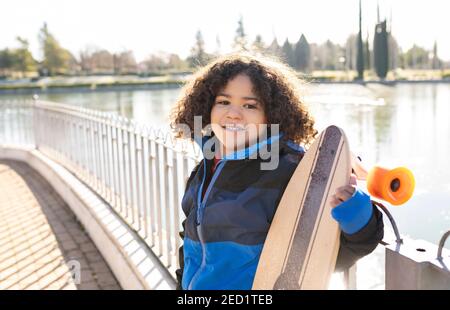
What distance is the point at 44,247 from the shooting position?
3.95 metres

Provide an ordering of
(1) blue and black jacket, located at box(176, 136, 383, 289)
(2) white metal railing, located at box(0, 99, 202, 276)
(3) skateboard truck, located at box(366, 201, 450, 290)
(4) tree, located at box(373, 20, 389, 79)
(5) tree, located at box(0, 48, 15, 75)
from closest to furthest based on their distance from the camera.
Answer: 1. (3) skateboard truck, located at box(366, 201, 450, 290)
2. (1) blue and black jacket, located at box(176, 136, 383, 289)
3. (2) white metal railing, located at box(0, 99, 202, 276)
4. (4) tree, located at box(373, 20, 389, 79)
5. (5) tree, located at box(0, 48, 15, 75)

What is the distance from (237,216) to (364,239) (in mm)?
388

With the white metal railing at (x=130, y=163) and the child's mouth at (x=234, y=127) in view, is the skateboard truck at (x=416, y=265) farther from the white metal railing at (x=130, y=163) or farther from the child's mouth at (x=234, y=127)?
the white metal railing at (x=130, y=163)

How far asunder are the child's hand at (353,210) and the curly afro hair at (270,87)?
49cm

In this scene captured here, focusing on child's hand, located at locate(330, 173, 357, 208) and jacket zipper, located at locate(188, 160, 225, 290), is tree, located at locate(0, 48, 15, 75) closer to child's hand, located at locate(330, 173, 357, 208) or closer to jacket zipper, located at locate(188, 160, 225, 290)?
jacket zipper, located at locate(188, 160, 225, 290)

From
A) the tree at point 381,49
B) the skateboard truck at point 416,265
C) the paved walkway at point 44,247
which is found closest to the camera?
the skateboard truck at point 416,265

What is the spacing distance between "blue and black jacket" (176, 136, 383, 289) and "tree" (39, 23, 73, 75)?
56821 millimetres

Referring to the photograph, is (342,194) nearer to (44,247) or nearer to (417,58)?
(44,247)

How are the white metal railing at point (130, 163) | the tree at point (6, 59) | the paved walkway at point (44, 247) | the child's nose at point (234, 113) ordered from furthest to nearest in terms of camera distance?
1. the tree at point (6, 59)
2. the paved walkway at point (44, 247)
3. the white metal railing at point (130, 163)
4. the child's nose at point (234, 113)

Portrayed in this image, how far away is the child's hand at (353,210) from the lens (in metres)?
1.12

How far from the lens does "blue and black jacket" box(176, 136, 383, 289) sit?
1.45 metres

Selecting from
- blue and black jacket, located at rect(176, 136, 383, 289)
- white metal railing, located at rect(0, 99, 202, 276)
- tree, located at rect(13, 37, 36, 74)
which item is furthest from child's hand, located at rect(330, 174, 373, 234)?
tree, located at rect(13, 37, 36, 74)

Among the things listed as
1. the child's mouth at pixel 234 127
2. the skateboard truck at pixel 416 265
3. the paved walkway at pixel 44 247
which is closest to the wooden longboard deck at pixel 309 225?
the skateboard truck at pixel 416 265
